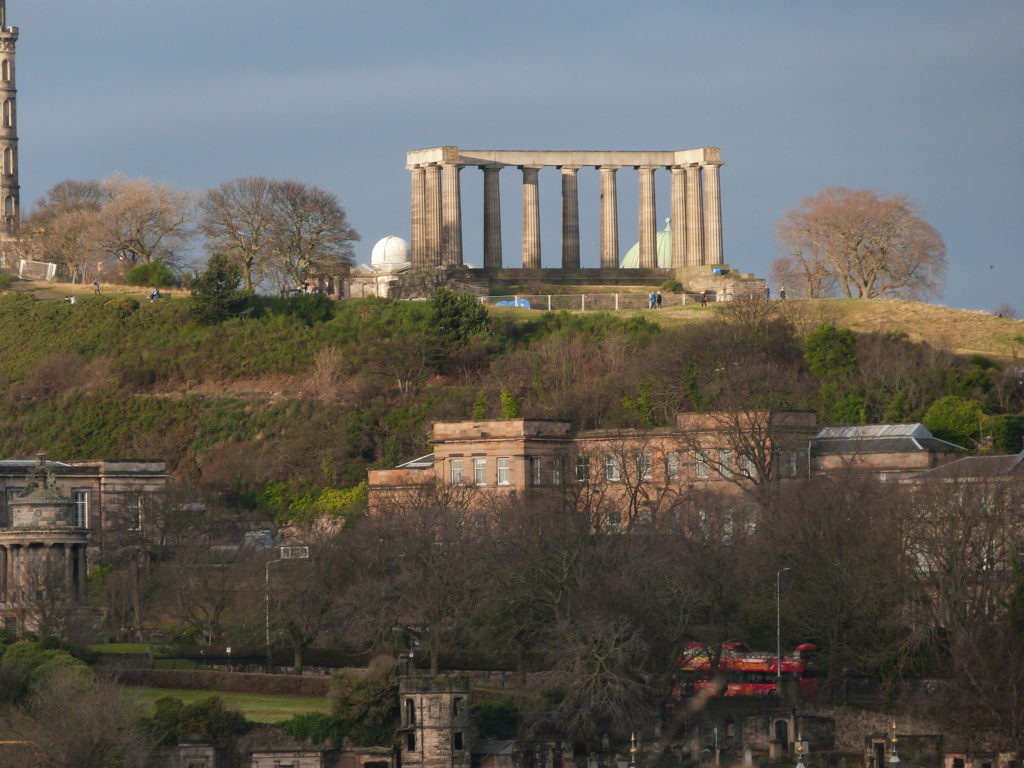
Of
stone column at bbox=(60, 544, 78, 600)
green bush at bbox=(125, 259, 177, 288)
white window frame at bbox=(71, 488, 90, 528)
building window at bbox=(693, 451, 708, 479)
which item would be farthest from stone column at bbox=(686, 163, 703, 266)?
stone column at bbox=(60, 544, 78, 600)

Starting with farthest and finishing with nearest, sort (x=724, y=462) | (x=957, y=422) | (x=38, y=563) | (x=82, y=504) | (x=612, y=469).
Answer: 1. (x=82, y=504)
2. (x=957, y=422)
3. (x=612, y=469)
4. (x=724, y=462)
5. (x=38, y=563)

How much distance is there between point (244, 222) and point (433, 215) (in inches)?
504

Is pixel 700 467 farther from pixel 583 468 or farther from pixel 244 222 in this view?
pixel 244 222

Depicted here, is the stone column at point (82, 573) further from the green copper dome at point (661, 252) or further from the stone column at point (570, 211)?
the green copper dome at point (661, 252)

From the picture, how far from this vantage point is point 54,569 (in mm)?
112312

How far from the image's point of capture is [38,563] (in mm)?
113812

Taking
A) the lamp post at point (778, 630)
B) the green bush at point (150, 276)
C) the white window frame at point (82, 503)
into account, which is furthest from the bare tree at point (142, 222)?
the lamp post at point (778, 630)

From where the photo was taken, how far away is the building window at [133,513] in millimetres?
127625

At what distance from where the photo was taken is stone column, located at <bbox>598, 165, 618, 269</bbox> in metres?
162

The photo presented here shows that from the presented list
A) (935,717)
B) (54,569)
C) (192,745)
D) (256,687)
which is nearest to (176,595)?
(54,569)

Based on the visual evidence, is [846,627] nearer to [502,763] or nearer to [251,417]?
[502,763]

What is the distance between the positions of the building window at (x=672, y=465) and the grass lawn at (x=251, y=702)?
30.1 metres

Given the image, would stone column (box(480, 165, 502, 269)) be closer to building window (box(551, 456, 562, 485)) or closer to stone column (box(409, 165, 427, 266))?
stone column (box(409, 165, 427, 266))

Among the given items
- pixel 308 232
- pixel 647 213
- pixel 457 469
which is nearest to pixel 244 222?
pixel 308 232
